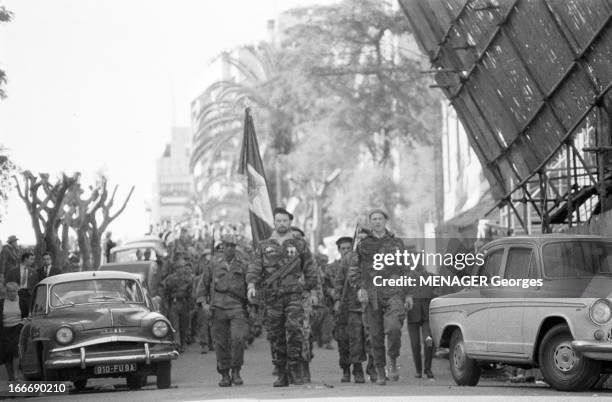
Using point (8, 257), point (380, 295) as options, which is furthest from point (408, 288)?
point (8, 257)

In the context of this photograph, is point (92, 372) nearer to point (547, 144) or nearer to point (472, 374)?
point (472, 374)

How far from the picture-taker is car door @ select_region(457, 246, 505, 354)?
16562mm

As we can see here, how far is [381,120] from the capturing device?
53281mm

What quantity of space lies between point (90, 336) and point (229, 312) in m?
1.64

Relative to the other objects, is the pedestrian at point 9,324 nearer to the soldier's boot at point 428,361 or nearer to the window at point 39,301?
the window at point 39,301

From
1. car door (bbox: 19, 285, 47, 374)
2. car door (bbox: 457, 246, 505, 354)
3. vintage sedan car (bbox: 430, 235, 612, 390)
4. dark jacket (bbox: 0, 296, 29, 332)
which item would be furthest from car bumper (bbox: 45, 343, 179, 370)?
car door (bbox: 457, 246, 505, 354)

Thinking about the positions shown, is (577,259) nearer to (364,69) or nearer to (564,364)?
(564,364)

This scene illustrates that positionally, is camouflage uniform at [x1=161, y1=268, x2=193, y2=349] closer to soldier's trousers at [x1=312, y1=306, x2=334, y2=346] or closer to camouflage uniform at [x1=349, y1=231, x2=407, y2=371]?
soldier's trousers at [x1=312, y1=306, x2=334, y2=346]

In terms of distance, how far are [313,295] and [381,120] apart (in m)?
36.9

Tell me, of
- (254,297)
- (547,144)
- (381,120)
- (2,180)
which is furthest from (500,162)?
(381,120)

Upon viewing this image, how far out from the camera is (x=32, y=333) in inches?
713

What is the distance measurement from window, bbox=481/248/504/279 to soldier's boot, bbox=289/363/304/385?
7.49 ft

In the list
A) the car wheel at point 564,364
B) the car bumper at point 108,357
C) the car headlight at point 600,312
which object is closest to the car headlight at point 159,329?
the car bumper at point 108,357

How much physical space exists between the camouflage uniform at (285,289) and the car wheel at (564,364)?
2.74 metres
